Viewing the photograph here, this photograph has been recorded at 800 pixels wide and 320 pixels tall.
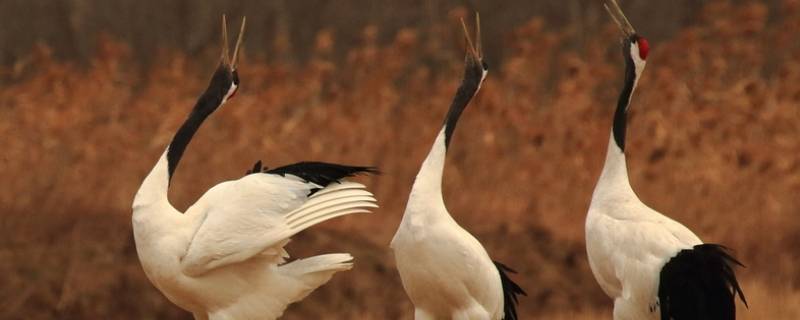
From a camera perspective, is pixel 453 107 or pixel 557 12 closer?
pixel 453 107

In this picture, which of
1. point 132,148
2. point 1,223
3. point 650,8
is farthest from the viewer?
point 650,8

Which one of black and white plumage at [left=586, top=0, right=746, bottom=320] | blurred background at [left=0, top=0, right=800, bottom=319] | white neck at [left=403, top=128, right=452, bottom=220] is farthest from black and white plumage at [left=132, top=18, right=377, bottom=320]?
blurred background at [left=0, top=0, right=800, bottom=319]

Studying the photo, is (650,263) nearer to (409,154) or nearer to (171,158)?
(171,158)

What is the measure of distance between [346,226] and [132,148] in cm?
126

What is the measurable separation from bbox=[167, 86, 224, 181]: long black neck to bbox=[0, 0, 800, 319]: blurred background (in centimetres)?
236

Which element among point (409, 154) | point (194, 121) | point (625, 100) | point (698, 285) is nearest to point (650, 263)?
point (698, 285)

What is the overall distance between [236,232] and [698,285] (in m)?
1.78

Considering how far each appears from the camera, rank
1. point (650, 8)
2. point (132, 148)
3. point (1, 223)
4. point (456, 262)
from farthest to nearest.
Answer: point (650, 8) < point (132, 148) < point (1, 223) < point (456, 262)

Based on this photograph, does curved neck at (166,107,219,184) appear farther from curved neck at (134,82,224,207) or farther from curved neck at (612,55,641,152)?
curved neck at (612,55,641,152)

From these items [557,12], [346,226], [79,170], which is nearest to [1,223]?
[79,170]

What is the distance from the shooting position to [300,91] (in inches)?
458

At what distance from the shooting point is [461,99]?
7879 millimetres

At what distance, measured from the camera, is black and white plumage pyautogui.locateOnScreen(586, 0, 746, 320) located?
7.57m

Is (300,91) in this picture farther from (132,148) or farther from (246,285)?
(246,285)
